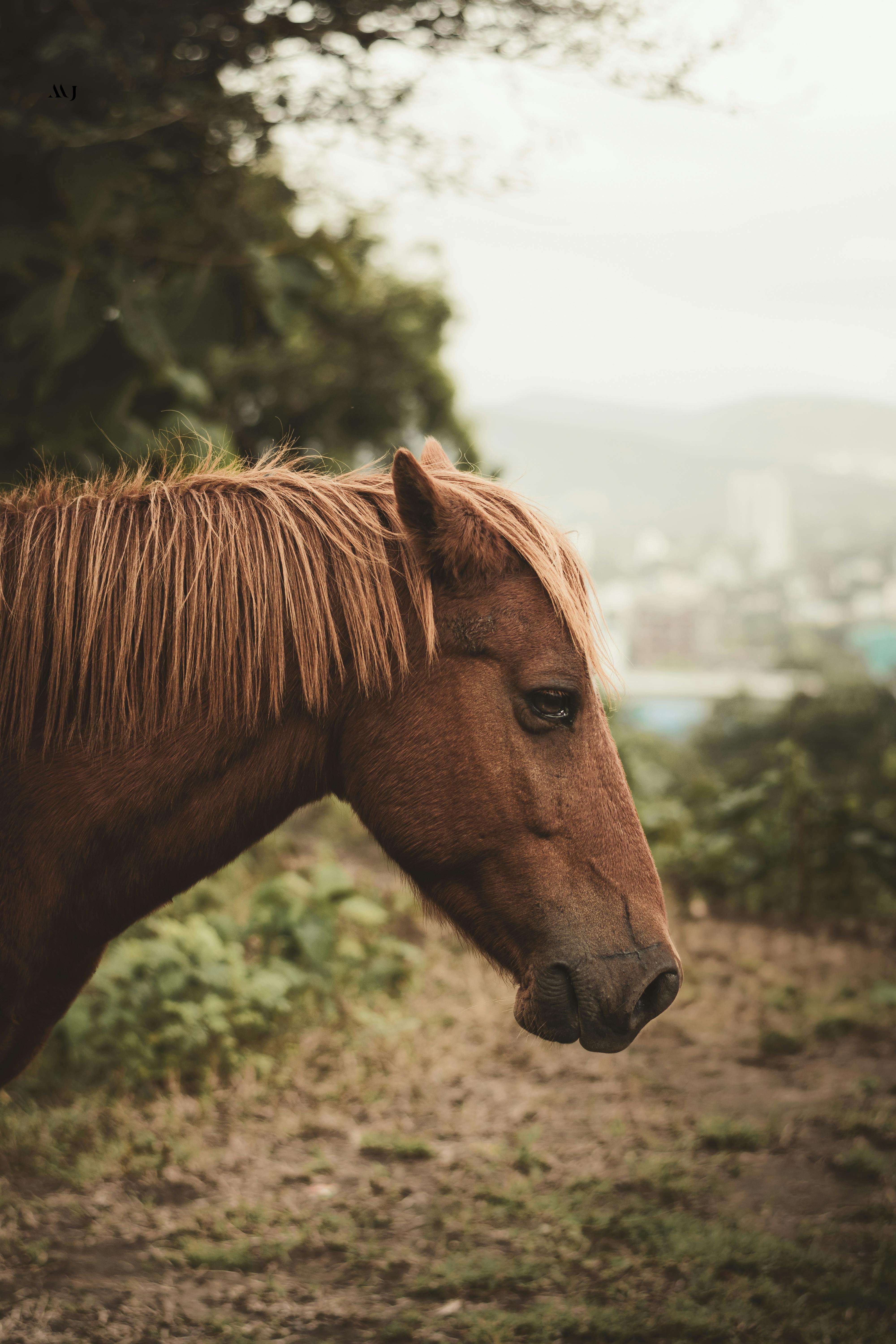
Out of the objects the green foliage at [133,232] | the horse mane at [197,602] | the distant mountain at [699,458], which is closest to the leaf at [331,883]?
the green foliage at [133,232]

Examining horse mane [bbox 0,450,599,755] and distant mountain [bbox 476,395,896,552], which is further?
distant mountain [bbox 476,395,896,552]

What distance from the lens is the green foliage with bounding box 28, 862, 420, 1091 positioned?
3773mm

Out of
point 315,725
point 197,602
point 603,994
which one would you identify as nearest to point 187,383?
point 197,602

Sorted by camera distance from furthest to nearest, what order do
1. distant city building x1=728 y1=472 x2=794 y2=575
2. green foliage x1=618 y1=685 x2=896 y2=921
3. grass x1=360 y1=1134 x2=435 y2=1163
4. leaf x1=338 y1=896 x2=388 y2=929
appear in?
distant city building x1=728 y1=472 x2=794 y2=575 < green foliage x1=618 y1=685 x2=896 y2=921 < leaf x1=338 y1=896 x2=388 y2=929 < grass x1=360 y1=1134 x2=435 y2=1163

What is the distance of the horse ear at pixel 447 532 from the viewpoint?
1830 mm

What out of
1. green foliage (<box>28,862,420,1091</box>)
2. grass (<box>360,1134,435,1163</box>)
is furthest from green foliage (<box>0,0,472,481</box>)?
grass (<box>360,1134,435,1163</box>)

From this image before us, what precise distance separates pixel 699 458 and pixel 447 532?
9478 mm

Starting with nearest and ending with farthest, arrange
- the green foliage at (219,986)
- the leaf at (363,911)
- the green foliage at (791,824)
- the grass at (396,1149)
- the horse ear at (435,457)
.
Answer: the horse ear at (435,457), the grass at (396,1149), the green foliage at (219,986), the leaf at (363,911), the green foliage at (791,824)

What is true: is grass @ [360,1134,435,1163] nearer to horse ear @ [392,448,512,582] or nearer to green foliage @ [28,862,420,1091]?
green foliage @ [28,862,420,1091]

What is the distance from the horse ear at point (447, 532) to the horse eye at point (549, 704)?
0.27 m

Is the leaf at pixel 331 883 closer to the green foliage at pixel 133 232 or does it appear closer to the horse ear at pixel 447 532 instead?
the green foliage at pixel 133 232

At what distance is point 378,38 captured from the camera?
3.91 m

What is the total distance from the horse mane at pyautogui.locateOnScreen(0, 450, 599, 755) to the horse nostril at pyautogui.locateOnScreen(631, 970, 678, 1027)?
0.66m

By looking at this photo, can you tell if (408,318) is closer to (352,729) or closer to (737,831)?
(737,831)
